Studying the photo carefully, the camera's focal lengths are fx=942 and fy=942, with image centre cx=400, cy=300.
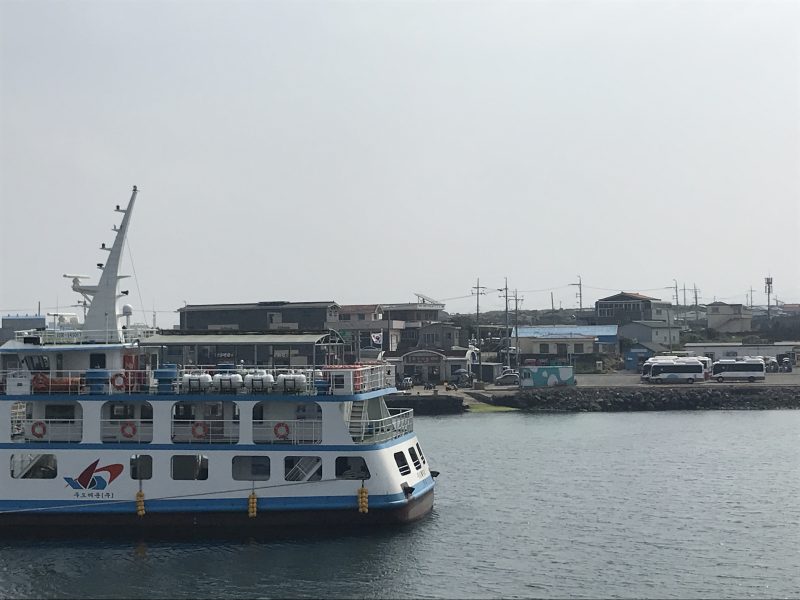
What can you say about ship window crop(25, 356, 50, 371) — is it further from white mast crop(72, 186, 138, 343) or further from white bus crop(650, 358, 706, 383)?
white bus crop(650, 358, 706, 383)

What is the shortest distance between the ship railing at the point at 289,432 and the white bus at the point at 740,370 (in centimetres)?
6105

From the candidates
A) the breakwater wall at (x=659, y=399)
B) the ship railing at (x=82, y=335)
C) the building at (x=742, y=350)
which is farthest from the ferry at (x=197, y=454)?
the building at (x=742, y=350)

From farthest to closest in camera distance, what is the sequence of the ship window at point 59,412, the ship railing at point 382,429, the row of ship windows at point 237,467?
the ship window at point 59,412
the ship railing at point 382,429
the row of ship windows at point 237,467

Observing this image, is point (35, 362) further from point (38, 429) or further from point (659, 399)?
point (659, 399)

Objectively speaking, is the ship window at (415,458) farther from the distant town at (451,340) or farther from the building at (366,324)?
the building at (366,324)

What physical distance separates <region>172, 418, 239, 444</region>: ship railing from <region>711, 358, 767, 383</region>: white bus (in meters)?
62.4

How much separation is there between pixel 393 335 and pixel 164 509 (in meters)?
72.8

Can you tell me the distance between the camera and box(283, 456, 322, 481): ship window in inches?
1228

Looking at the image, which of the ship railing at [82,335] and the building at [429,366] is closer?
the ship railing at [82,335]

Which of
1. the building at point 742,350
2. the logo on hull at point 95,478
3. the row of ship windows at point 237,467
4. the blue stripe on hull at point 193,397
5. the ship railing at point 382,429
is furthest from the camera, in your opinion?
the building at point 742,350

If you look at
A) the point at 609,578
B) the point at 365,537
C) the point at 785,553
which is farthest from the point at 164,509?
the point at 785,553

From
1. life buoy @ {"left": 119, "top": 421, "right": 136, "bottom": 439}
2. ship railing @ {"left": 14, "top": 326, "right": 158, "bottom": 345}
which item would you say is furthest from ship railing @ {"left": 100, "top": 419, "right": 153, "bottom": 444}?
ship railing @ {"left": 14, "top": 326, "right": 158, "bottom": 345}

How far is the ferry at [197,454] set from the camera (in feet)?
101

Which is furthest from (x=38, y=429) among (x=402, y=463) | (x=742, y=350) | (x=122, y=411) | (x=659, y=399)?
(x=742, y=350)
